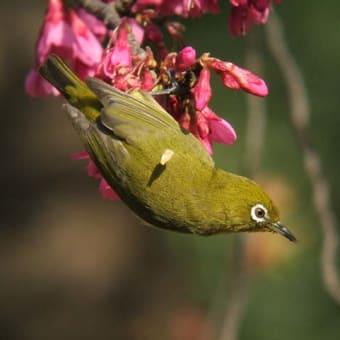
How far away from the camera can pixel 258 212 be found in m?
2.94

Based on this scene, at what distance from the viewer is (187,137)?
286cm

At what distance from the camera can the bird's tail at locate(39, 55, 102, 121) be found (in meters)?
2.93

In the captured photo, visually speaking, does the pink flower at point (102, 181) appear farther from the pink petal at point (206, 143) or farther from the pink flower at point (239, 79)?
the pink flower at point (239, 79)

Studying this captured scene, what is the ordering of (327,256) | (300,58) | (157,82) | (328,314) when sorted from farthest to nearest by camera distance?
(300,58)
(328,314)
(327,256)
(157,82)

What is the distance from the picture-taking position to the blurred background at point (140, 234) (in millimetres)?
6996

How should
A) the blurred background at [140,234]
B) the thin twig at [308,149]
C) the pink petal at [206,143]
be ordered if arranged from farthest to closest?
the blurred background at [140,234] → the thin twig at [308,149] → the pink petal at [206,143]

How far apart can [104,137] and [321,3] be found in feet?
16.4

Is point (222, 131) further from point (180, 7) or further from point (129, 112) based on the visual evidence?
point (180, 7)

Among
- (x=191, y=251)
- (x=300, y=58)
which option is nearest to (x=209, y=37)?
(x=300, y=58)

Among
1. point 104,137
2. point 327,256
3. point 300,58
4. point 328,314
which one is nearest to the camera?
point 104,137

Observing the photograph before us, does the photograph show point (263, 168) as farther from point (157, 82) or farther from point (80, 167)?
point (157, 82)

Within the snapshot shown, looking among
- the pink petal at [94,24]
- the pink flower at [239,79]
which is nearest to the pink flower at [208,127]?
the pink flower at [239,79]

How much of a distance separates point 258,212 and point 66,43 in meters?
0.79

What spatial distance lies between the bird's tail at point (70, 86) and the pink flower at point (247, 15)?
49cm
